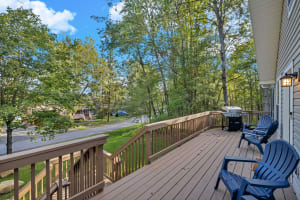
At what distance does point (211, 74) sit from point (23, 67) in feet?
28.3

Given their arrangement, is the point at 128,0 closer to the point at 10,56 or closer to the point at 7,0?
the point at 7,0

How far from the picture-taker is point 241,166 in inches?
121

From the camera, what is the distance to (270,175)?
1.80 meters

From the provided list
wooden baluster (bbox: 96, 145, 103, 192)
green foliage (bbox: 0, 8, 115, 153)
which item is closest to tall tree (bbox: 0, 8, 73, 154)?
green foliage (bbox: 0, 8, 115, 153)

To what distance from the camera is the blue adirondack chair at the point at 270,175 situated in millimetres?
1547

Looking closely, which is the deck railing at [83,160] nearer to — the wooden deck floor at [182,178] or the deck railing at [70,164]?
the deck railing at [70,164]

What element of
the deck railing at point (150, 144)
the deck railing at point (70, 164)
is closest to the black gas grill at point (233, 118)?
the deck railing at point (150, 144)

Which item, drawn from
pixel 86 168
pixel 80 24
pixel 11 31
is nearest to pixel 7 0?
pixel 11 31

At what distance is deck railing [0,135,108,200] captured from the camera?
1.32 m

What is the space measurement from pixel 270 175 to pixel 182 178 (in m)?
1.29

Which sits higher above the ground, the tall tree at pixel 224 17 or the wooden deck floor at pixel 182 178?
the tall tree at pixel 224 17

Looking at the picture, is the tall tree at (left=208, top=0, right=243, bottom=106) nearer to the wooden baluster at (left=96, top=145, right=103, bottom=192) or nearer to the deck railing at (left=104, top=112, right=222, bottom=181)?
the deck railing at (left=104, top=112, right=222, bottom=181)

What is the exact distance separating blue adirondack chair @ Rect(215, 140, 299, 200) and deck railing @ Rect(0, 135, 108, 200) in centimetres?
175

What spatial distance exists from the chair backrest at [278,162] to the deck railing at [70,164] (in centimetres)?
214
